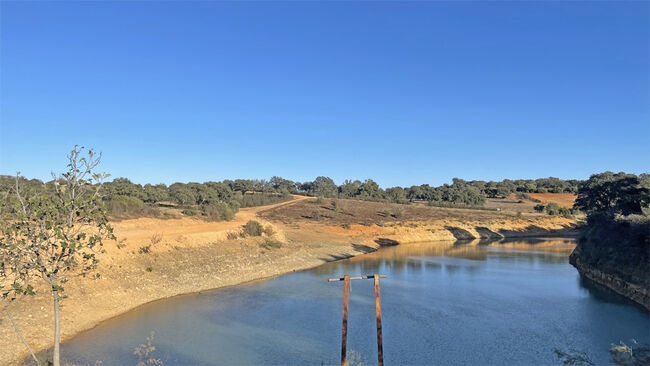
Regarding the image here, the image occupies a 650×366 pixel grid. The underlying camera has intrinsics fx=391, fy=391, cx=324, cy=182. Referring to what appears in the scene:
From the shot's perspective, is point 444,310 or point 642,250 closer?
point 444,310

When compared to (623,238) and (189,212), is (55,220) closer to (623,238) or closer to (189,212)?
(623,238)

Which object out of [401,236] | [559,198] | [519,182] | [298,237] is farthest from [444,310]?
[519,182]

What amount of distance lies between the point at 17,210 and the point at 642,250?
28748 mm

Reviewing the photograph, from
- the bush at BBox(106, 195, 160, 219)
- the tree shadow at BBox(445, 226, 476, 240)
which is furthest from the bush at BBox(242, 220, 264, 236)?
the tree shadow at BBox(445, 226, 476, 240)

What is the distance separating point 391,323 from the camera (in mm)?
18453

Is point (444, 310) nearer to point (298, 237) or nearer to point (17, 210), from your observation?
point (17, 210)

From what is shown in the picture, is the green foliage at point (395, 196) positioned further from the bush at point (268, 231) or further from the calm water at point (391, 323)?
the calm water at point (391, 323)

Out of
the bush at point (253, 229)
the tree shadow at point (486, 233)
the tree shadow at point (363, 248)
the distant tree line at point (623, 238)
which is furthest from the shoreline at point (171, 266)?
the distant tree line at point (623, 238)

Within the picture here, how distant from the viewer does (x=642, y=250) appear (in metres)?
22.5

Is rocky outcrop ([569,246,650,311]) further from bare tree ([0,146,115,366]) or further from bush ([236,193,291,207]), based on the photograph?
bush ([236,193,291,207])

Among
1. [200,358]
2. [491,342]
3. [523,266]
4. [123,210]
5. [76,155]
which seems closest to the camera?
[76,155]

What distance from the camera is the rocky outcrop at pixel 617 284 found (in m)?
21.1

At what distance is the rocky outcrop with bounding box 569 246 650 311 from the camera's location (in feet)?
69.3

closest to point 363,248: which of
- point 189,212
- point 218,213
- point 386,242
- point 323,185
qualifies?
point 386,242
